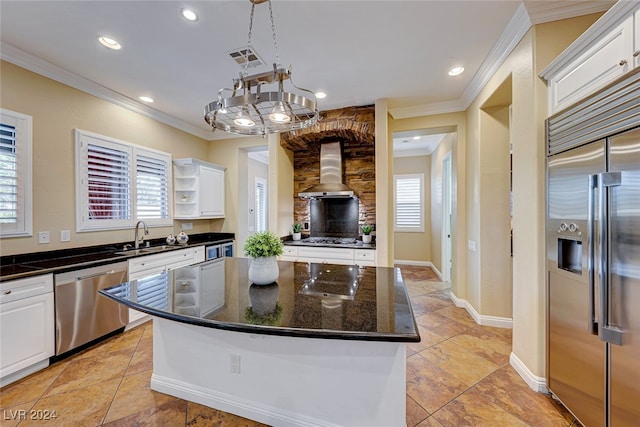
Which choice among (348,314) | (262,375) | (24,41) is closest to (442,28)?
(348,314)

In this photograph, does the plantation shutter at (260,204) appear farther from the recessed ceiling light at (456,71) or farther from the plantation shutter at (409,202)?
the recessed ceiling light at (456,71)

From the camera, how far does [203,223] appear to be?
16.4 ft

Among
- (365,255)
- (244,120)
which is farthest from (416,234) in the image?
(244,120)

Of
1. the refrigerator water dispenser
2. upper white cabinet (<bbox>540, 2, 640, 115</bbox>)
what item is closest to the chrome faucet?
the refrigerator water dispenser

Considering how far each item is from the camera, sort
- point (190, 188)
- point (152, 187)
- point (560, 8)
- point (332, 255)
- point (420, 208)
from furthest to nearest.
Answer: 1. point (420, 208)
2. point (190, 188)
3. point (152, 187)
4. point (332, 255)
5. point (560, 8)

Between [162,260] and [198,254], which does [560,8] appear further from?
[198,254]

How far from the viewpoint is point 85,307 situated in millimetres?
2594

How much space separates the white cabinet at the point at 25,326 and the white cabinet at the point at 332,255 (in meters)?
2.43

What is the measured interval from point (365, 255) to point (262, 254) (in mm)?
2084

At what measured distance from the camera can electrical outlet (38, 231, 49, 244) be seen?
2.67 metres

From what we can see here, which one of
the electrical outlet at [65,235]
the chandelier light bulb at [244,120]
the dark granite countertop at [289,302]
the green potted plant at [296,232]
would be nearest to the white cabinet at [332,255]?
the green potted plant at [296,232]

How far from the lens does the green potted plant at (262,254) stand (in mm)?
1804

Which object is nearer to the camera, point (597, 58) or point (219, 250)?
point (597, 58)

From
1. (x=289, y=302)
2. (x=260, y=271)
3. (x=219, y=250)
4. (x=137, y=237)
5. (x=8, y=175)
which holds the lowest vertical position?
(x=219, y=250)
